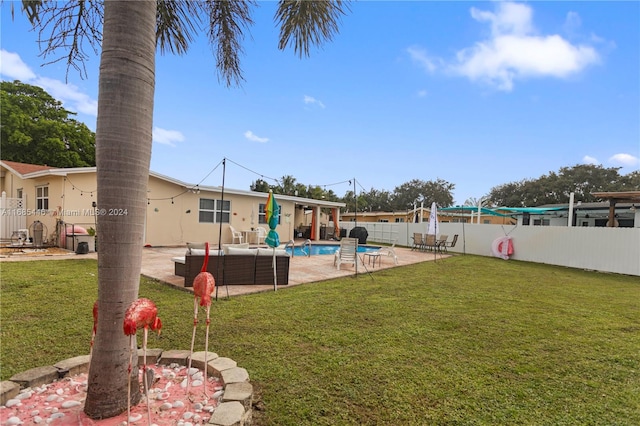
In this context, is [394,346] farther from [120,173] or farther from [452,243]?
[452,243]

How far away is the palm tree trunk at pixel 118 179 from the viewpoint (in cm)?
186

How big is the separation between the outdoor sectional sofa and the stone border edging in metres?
3.44

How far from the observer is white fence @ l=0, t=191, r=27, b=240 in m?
12.9

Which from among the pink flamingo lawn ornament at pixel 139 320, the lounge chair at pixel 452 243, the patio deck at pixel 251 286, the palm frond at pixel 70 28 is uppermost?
the palm frond at pixel 70 28

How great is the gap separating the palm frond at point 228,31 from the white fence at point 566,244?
1390 cm

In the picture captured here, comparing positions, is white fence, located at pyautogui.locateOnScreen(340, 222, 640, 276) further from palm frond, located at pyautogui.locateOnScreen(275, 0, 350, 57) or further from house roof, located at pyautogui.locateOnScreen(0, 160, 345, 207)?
palm frond, located at pyautogui.locateOnScreen(275, 0, 350, 57)

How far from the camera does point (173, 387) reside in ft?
7.97

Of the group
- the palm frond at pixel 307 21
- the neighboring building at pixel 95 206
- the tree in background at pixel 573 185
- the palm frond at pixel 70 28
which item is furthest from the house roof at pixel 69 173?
the tree in background at pixel 573 185

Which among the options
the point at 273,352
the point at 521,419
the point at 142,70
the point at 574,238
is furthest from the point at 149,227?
the point at 574,238

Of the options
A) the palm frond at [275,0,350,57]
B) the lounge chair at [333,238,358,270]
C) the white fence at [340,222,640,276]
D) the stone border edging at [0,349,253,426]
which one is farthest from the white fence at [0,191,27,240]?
the white fence at [340,222,640,276]

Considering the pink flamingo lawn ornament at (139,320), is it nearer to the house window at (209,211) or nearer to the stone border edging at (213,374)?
the stone border edging at (213,374)

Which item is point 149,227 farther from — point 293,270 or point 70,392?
point 70,392

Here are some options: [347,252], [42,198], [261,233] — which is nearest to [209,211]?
[261,233]

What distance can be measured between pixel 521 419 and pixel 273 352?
2233mm
